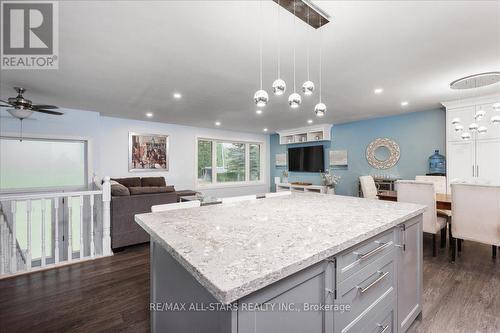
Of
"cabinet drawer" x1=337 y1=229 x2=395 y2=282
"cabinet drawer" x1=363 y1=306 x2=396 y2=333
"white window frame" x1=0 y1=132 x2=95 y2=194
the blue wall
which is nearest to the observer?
"cabinet drawer" x1=337 y1=229 x2=395 y2=282

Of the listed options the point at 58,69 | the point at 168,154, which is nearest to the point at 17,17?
the point at 58,69

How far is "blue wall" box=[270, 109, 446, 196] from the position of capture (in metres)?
4.59

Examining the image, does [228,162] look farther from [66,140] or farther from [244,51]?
[244,51]

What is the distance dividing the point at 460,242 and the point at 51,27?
5414 millimetres

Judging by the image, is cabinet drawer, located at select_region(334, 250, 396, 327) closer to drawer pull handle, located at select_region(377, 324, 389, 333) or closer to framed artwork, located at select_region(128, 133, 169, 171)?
drawer pull handle, located at select_region(377, 324, 389, 333)

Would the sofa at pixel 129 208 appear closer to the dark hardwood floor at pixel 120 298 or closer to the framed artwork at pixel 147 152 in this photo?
the dark hardwood floor at pixel 120 298

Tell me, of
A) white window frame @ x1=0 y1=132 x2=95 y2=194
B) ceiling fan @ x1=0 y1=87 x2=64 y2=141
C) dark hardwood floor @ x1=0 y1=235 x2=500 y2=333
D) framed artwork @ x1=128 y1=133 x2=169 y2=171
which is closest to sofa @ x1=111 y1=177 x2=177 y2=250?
dark hardwood floor @ x1=0 y1=235 x2=500 y2=333

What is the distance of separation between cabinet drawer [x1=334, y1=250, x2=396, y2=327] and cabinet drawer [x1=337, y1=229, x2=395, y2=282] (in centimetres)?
3

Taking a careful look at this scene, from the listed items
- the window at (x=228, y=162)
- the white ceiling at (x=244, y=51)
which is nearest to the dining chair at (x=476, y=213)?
the white ceiling at (x=244, y=51)

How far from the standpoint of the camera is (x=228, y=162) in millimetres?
7465

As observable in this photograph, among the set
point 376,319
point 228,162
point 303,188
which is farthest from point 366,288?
point 228,162

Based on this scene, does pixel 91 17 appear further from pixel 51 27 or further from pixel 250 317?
pixel 250 317

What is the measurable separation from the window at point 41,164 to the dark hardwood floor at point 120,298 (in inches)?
106

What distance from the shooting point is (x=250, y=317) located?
0.73m
